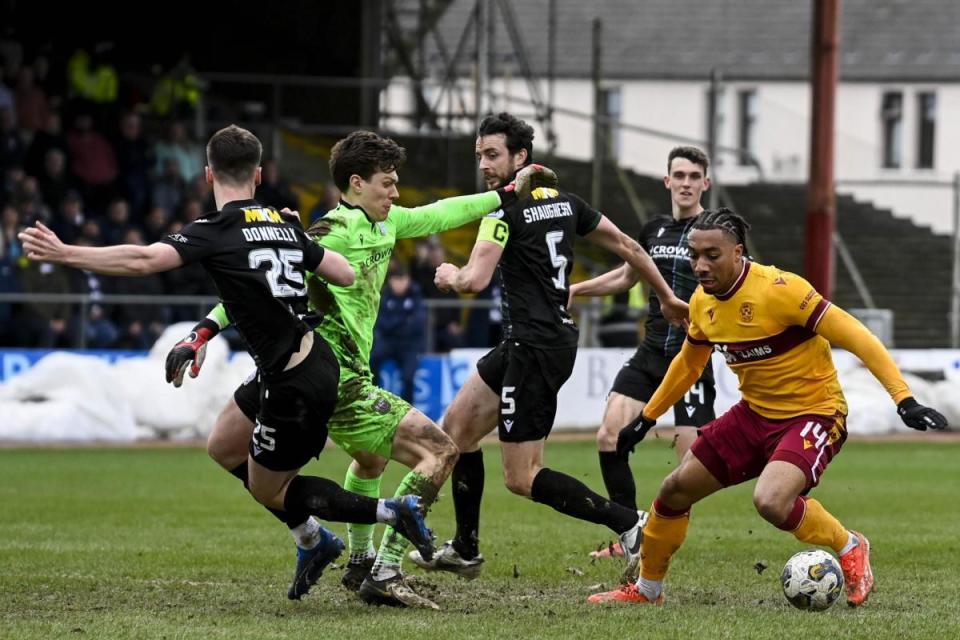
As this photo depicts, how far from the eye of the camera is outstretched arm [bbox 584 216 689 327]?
Answer: 9203 mm

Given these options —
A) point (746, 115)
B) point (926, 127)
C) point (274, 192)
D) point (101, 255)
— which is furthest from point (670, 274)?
point (926, 127)

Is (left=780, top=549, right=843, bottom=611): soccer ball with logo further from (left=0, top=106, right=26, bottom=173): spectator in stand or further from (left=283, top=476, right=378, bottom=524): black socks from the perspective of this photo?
(left=0, top=106, right=26, bottom=173): spectator in stand

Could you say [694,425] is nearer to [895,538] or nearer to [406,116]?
[895,538]

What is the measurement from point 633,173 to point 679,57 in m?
21.7

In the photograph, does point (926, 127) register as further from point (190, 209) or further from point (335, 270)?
point (335, 270)

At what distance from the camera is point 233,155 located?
772cm

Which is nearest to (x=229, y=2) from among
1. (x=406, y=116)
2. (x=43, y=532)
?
(x=406, y=116)

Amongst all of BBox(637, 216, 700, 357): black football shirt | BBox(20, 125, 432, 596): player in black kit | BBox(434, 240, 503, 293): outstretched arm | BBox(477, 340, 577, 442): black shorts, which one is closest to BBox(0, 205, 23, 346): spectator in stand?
BBox(637, 216, 700, 357): black football shirt

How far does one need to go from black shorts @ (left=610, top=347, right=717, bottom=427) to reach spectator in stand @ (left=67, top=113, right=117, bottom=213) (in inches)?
513

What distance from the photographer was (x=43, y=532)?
11312 mm

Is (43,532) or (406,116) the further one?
(406,116)

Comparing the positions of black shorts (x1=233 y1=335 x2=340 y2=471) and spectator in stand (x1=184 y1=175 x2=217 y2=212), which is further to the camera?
spectator in stand (x1=184 y1=175 x2=217 y2=212)

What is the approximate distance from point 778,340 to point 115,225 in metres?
14.5

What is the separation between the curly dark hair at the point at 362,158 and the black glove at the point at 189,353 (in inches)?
37.2
